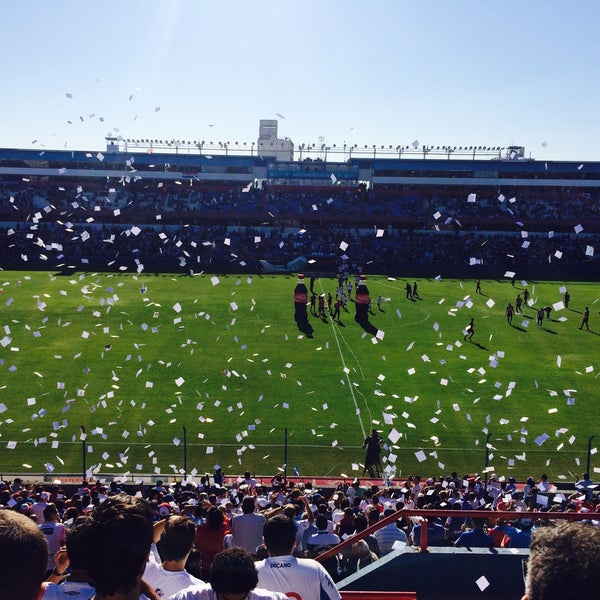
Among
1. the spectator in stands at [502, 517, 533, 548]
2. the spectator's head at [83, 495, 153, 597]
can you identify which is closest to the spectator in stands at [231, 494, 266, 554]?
the spectator in stands at [502, 517, 533, 548]

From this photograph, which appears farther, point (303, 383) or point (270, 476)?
point (303, 383)

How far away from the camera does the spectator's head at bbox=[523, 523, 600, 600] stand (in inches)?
86.9

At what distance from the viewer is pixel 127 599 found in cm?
288

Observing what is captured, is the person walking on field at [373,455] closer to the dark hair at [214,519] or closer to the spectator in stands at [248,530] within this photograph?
the spectator in stands at [248,530]

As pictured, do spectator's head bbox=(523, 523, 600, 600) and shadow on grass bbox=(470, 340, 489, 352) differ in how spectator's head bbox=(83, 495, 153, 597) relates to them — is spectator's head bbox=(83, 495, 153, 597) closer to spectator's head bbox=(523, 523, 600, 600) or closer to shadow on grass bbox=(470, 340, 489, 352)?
spectator's head bbox=(523, 523, 600, 600)

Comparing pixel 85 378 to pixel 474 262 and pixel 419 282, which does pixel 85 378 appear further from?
pixel 474 262

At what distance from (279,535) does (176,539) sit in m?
0.71

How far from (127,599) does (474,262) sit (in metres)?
51.4

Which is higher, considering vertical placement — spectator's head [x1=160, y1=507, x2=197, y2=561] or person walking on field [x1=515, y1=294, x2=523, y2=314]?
person walking on field [x1=515, y1=294, x2=523, y2=314]

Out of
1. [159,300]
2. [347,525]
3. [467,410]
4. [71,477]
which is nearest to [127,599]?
[347,525]

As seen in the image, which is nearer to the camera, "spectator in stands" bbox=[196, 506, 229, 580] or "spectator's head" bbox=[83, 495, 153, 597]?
"spectator's head" bbox=[83, 495, 153, 597]

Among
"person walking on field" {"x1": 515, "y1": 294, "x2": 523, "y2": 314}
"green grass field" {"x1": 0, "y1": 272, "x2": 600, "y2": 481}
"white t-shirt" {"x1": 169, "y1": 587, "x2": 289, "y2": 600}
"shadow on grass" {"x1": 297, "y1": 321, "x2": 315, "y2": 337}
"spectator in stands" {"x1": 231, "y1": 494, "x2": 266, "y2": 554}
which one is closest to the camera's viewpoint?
"white t-shirt" {"x1": 169, "y1": 587, "x2": 289, "y2": 600}

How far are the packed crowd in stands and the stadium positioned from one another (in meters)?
0.26

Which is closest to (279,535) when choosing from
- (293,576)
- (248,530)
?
(293,576)
